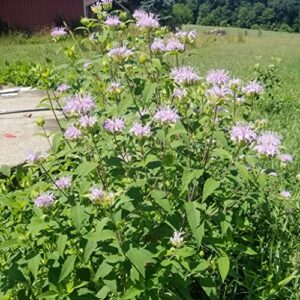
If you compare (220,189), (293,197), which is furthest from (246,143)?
(293,197)

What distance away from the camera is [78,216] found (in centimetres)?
149

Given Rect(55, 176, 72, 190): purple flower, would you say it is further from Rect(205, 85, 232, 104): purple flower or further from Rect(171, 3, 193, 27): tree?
Rect(171, 3, 193, 27): tree

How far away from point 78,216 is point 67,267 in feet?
0.59

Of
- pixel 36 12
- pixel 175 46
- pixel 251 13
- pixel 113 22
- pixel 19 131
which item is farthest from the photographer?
pixel 251 13

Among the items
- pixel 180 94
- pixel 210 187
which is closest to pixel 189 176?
pixel 210 187

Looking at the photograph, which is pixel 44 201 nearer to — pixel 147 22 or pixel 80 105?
pixel 80 105

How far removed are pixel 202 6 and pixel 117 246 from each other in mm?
55363

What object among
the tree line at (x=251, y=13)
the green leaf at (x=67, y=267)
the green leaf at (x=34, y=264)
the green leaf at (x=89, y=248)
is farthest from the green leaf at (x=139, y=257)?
the tree line at (x=251, y=13)

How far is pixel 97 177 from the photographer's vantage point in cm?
182

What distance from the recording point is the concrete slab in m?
3.32

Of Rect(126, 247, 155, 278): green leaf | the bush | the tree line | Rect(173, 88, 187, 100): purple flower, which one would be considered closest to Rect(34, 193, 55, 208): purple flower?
the bush

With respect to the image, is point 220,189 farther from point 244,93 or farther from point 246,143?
point 244,93

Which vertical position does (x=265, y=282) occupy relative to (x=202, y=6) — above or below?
above

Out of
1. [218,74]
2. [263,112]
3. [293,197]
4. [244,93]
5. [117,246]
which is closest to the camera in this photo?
[117,246]
